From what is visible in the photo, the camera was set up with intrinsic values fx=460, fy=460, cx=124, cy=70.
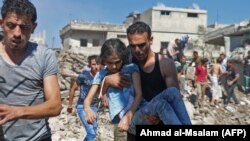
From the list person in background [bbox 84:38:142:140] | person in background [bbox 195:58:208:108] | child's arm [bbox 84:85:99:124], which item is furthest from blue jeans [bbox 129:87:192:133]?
person in background [bbox 195:58:208:108]

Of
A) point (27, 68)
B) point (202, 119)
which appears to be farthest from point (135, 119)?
point (202, 119)

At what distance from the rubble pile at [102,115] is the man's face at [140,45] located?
6.08 m

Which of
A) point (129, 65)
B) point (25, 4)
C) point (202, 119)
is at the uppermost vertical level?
point (25, 4)

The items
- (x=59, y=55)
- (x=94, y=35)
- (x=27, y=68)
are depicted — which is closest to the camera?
(x=27, y=68)

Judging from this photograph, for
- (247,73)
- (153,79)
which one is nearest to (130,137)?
(153,79)

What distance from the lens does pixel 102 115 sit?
12.5 meters

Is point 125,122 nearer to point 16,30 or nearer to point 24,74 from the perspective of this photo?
point 24,74

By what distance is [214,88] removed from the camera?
47.1ft

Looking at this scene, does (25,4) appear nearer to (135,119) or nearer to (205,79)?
(135,119)

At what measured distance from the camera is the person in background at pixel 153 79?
3.83 m

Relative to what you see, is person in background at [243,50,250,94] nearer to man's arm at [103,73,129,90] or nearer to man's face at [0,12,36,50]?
man's arm at [103,73,129,90]

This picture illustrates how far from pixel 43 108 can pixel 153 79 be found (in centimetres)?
144

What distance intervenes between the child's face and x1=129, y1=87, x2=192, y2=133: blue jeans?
1.78 feet

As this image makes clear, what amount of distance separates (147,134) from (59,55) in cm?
1624
